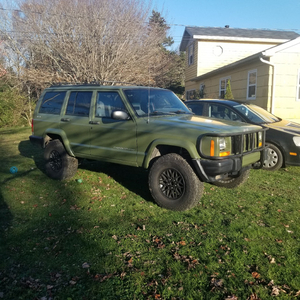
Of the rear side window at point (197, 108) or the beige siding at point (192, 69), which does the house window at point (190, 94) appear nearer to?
the beige siding at point (192, 69)

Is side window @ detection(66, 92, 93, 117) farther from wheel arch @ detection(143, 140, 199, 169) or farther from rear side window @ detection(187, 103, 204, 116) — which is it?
rear side window @ detection(187, 103, 204, 116)

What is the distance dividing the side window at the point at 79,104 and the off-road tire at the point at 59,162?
758mm

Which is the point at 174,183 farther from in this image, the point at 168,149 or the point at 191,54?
the point at 191,54

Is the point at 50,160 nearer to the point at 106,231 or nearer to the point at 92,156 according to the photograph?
the point at 92,156

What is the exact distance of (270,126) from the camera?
7.12 metres

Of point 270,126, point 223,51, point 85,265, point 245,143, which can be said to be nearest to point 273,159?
point 270,126

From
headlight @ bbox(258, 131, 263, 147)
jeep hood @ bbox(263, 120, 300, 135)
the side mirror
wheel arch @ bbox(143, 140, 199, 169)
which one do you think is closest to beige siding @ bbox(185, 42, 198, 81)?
jeep hood @ bbox(263, 120, 300, 135)

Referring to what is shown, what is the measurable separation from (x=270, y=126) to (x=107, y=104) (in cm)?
395

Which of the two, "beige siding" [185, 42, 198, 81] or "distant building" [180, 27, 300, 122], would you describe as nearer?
"distant building" [180, 27, 300, 122]

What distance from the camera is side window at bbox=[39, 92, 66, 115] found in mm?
6477

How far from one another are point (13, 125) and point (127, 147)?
582 inches

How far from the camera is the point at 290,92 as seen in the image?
1269 cm

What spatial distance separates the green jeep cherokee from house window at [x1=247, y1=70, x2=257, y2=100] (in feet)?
29.4

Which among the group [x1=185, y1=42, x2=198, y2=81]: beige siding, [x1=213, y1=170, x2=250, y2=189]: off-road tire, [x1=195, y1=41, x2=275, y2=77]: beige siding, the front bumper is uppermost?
[x1=195, y1=41, x2=275, y2=77]: beige siding
